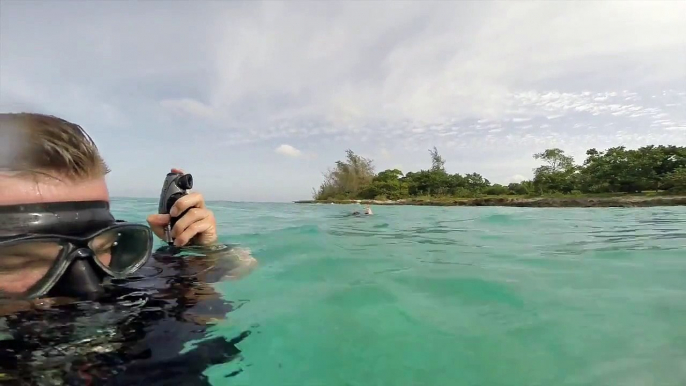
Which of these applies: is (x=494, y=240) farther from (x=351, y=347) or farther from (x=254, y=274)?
(x=351, y=347)

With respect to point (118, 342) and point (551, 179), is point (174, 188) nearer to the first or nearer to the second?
point (118, 342)

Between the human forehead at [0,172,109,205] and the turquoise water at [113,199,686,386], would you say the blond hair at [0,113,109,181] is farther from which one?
the turquoise water at [113,199,686,386]

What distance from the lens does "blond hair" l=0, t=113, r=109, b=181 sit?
63.2 inches

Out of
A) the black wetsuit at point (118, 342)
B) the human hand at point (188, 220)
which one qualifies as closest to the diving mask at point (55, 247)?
the black wetsuit at point (118, 342)

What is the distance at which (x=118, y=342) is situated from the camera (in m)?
1.51

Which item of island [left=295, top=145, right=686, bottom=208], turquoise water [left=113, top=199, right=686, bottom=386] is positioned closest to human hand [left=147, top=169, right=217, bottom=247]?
turquoise water [left=113, top=199, right=686, bottom=386]

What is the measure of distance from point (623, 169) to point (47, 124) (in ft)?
145

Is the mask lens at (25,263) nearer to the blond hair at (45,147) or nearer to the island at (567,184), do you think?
the blond hair at (45,147)

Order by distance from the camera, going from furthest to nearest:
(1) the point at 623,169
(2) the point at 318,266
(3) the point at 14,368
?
(1) the point at 623,169 → (2) the point at 318,266 → (3) the point at 14,368

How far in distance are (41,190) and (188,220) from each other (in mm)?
1077

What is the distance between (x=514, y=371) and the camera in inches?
64.3

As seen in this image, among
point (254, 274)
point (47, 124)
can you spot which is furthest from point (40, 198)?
point (254, 274)

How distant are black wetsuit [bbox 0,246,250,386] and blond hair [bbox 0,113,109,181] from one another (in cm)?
61

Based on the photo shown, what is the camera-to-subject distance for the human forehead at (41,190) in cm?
156
